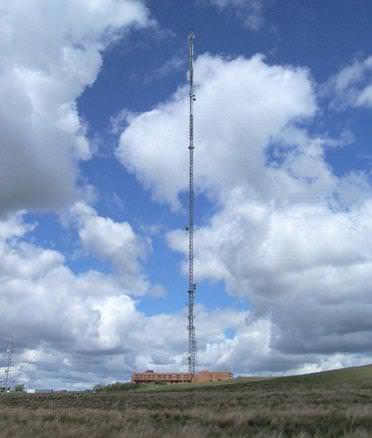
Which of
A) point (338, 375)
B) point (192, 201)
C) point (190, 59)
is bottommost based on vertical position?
A: point (338, 375)

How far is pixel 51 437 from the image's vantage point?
61.9 ft

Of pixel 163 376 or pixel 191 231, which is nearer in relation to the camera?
pixel 191 231

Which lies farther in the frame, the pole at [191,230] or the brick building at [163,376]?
the brick building at [163,376]

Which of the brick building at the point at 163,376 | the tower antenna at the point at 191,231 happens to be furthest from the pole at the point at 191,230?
the brick building at the point at 163,376

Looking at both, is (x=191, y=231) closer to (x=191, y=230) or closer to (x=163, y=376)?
(x=191, y=230)

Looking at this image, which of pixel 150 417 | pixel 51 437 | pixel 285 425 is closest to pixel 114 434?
pixel 51 437

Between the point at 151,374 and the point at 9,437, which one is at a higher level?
the point at 151,374

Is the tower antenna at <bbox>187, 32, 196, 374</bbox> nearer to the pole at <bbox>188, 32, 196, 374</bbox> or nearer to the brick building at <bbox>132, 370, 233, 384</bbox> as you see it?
the pole at <bbox>188, 32, 196, 374</bbox>

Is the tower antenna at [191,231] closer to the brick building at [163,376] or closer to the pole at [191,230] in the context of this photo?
the pole at [191,230]

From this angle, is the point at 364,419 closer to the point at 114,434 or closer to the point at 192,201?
the point at 114,434

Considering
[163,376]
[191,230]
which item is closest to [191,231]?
[191,230]

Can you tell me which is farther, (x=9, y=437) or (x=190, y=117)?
(x=190, y=117)

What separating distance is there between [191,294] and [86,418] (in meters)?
72.4

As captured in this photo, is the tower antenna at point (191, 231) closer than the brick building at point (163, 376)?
Yes
